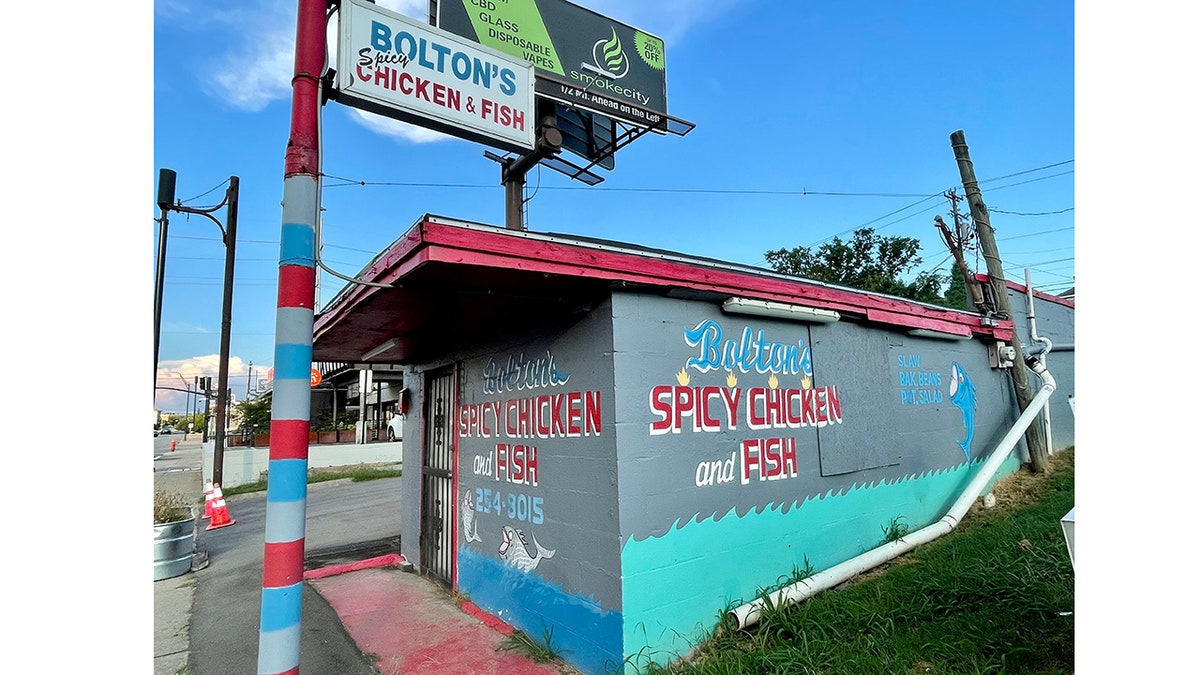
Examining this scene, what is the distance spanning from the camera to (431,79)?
4.13 metres

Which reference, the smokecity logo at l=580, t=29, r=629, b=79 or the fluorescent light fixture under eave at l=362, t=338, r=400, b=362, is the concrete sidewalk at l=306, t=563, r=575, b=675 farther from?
the smokecity logo at l=580, t=29, r=629, b=79

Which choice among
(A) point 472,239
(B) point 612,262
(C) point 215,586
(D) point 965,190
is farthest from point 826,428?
(C) point 215,586

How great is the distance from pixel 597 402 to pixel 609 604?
4.57 feet

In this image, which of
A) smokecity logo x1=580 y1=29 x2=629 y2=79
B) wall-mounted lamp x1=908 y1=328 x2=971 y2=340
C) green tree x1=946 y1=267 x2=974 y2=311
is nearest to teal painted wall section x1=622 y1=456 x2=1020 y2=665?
wall-mounted lamp x1=908 y1=328 x2=971 y2=340

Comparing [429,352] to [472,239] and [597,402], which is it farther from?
[472,239]

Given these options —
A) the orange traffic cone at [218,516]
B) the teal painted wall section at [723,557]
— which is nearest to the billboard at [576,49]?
the teal painted wall section at [723,557]

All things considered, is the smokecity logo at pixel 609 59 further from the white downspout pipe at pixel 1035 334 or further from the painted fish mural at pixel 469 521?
the white downspout pipe at pixel 1035 334

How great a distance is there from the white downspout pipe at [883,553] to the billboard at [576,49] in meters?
6.79

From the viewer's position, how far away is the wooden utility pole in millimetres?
9531

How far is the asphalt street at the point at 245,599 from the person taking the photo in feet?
16.7

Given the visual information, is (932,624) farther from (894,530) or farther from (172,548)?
(172,548)

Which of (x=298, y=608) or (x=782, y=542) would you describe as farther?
(x=782, y=542)

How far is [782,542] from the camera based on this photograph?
5.32m

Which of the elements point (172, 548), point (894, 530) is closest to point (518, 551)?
point (894, 530)
